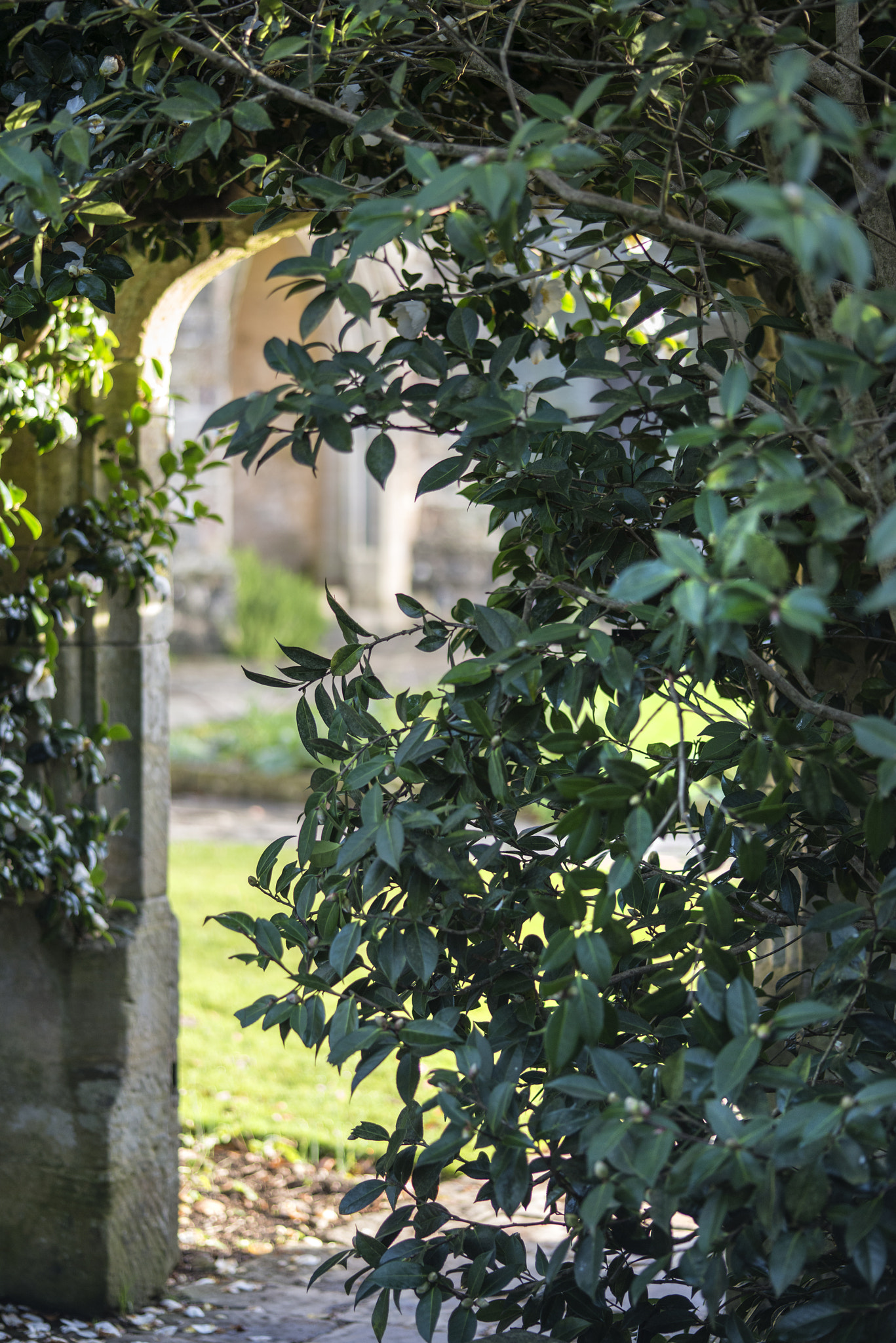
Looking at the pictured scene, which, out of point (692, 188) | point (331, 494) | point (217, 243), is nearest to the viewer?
point (692, 188)

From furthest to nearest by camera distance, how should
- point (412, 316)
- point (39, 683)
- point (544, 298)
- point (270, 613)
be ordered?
point (270, 613), point (39, 683), point (544, 298), point (412, 316)

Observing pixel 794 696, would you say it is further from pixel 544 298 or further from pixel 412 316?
pixel 544 298

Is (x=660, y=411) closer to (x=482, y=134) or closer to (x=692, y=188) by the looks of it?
(x=692, y=188)

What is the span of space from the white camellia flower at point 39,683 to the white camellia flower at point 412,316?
1240 millimetres

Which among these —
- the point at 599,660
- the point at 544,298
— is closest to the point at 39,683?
the point at 544,298

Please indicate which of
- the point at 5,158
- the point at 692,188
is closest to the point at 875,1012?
the point at 692,188

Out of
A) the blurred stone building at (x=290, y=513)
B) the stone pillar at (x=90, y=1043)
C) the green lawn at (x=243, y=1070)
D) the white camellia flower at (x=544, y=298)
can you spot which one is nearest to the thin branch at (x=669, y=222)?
the white camellia flower at (x=544, y=298)

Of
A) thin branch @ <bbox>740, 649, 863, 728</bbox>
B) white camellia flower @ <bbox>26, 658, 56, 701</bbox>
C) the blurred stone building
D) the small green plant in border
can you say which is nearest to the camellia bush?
thin branch @ <bbox>740, 649, 863, 728</bbox>

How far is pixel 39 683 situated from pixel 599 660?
5.36ft

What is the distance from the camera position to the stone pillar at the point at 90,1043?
8.61ft

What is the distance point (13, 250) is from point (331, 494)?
11.9m

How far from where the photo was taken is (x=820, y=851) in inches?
64.4

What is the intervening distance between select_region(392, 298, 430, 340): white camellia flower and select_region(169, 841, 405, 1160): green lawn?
197 cm

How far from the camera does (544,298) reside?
206 cm
